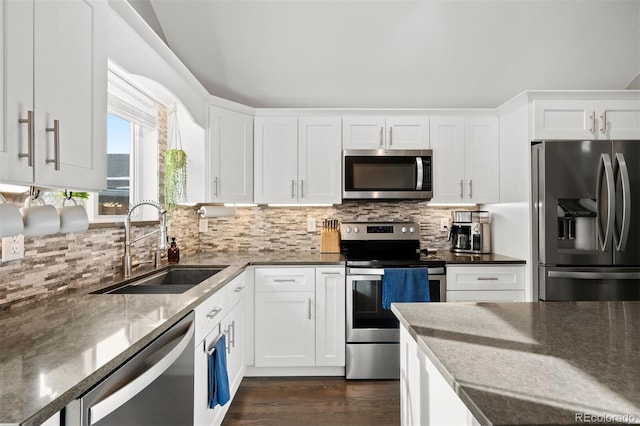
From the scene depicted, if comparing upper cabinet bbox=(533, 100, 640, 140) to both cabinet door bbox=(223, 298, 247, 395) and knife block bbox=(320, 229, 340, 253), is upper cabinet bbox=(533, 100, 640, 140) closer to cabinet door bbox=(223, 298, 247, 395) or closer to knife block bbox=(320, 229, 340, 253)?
knife block bbox=(320, 229, 340, 253)

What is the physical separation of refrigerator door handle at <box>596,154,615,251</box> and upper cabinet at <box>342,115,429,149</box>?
1260 millimetres

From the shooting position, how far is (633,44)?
310 cm

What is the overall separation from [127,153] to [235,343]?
4.99 ft

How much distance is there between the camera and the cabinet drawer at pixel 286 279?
114 inches

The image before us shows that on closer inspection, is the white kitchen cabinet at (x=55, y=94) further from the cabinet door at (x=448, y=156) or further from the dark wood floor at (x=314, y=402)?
the cabinet door at (x=448, y=156)

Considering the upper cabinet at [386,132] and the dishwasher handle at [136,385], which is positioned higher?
the upper cabinet at [386,132]

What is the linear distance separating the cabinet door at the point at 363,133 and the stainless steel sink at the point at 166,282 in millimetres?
1532

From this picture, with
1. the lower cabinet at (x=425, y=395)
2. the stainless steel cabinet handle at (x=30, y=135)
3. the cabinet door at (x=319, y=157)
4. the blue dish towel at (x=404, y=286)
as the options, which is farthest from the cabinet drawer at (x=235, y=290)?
the stainless steel cabinet handle at (x=30, y=135)

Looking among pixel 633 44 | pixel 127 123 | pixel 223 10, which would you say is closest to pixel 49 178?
pixel 127 123

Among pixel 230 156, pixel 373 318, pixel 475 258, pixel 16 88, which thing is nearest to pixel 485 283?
pixel 475 258

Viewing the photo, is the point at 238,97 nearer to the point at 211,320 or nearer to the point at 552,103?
the point at 211,320

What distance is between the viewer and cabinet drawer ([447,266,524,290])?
293cm

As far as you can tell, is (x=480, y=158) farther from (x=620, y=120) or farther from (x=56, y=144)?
(x=56, y=144)

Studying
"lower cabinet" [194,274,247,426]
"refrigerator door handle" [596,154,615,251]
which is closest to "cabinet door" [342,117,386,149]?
"lower cabinet" [194,274,247,426]
